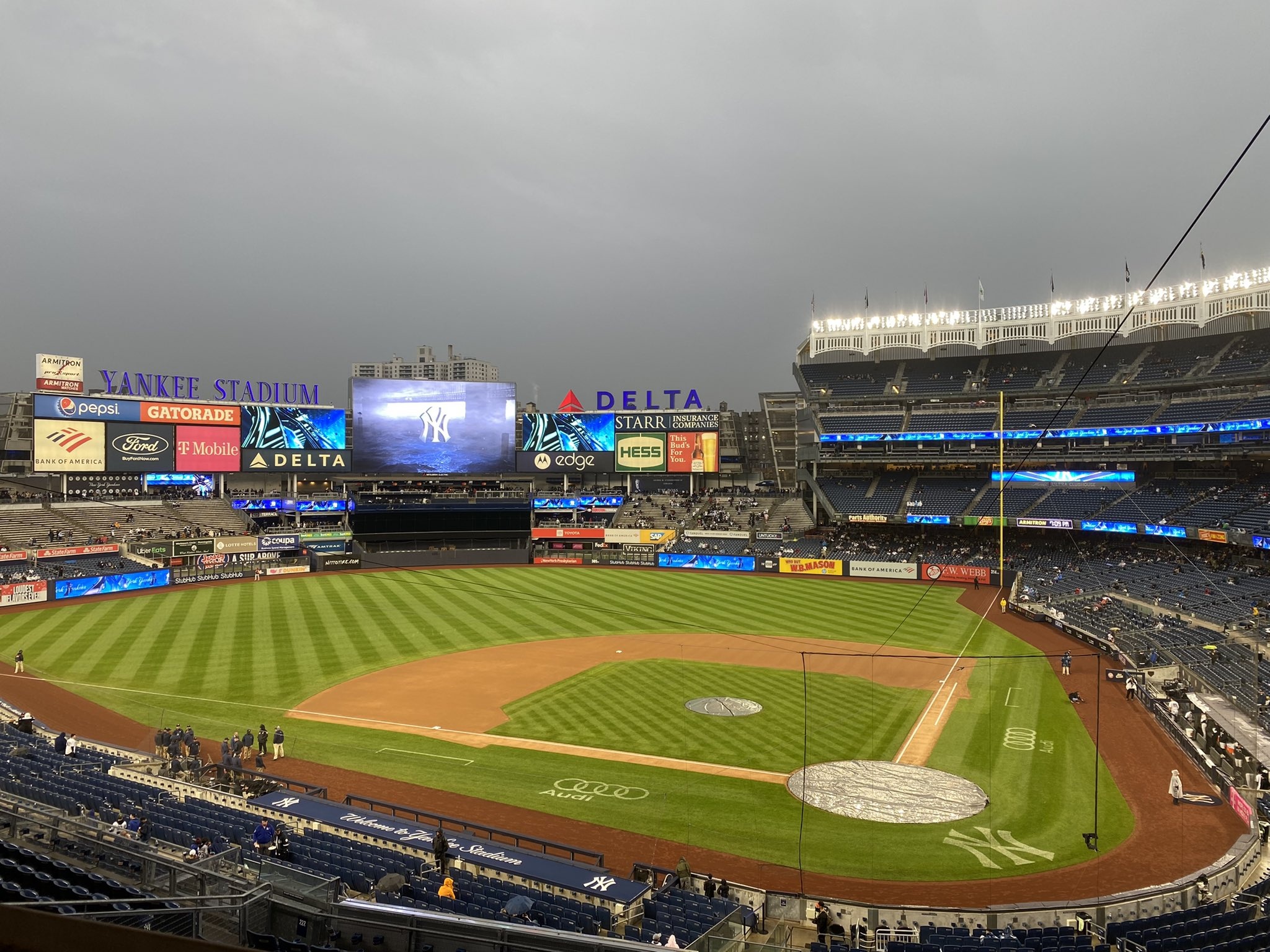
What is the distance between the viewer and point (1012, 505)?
197 ft

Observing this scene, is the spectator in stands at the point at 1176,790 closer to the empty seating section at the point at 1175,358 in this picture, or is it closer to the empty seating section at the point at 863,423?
the empty seating section at the point at 1175,358

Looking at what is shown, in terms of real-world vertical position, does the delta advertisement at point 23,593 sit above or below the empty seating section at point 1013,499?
below

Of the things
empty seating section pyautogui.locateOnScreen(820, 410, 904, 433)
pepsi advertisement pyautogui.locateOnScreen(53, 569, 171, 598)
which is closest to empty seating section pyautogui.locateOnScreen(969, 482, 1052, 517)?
empty seating section pyautogui.locateOnScreen(820, 410, 904, 433)

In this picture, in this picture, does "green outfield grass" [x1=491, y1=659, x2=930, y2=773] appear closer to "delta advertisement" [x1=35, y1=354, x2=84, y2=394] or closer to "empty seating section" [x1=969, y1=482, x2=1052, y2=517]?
"empty seating section" [x1=969, y1=482, x2=1052, y2=517]

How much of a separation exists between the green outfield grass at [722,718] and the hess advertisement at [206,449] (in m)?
49.8

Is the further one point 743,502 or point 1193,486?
point 743,502

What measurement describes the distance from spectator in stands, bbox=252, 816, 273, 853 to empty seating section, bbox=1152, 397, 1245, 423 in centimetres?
5576

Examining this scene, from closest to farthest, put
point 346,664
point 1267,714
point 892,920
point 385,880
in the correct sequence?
1. point 385,880
2. point 892,920
3. point 1267,714
4. point 346,664

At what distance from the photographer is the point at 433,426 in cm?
7438

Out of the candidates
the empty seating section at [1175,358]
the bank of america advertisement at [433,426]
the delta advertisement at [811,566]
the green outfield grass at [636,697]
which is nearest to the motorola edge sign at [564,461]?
the bank of america advertisement at [433,426]

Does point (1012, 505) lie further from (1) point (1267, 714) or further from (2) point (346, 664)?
(2) point (346, 664)

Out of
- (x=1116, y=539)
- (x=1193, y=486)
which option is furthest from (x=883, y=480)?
(x=1193, y=486)

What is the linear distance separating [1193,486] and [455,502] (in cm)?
5805

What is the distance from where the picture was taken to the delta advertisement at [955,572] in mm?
55250
